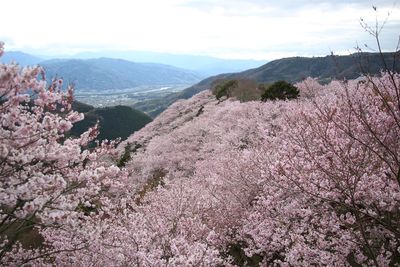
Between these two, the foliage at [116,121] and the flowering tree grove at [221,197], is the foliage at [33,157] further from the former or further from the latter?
the foliage at [116,121]

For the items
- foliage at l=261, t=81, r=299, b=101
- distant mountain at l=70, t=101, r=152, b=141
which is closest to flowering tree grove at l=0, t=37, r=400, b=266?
foliage at l=261, t=81, r=299, b=101

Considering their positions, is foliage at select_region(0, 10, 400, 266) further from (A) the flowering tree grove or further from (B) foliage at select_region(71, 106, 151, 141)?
(B) foliage at select_region(71, 106, 151, 141)

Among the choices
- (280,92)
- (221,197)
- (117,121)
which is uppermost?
(280,92)

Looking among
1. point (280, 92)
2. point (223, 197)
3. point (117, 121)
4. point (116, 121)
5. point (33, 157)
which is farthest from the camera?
point (117, 121)

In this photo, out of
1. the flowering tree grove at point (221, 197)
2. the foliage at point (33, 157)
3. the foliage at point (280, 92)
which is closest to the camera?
the foliage at point (33, 157)

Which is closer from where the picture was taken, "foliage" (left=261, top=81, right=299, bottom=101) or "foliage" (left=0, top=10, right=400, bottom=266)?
"foliage" (left=0, top=10, right=400, bottom=266)

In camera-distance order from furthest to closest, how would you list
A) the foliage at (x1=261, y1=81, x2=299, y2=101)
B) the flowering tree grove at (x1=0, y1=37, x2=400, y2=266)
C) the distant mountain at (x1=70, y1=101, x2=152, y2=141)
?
the distant mountain at (x1=70, y1=101, x2=152, y2=141), the foliage at (x1=261, y1=81, x2=299, y2=101), the flowering tree grove at (x1=0, y1=37, x2=400, y2=266)

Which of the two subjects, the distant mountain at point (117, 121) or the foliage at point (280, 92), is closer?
the foliage at point (280, 92)

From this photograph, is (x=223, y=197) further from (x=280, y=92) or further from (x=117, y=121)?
(x=117, y=121)

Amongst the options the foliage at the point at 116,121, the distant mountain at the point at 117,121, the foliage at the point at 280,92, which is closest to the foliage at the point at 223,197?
the foliage at the point at 280,92

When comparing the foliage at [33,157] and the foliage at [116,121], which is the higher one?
the foliage at [33,157]

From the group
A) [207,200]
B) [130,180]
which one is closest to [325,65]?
[130,180]

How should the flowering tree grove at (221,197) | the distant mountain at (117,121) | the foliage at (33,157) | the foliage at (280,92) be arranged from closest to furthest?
the foliage at (33,157)
the flowering tree grove at (221,197)
the foliage at (280,92)
the distant mountain at (117,121)

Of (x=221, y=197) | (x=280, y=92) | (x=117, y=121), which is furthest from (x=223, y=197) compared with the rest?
(x=117, y=121)
